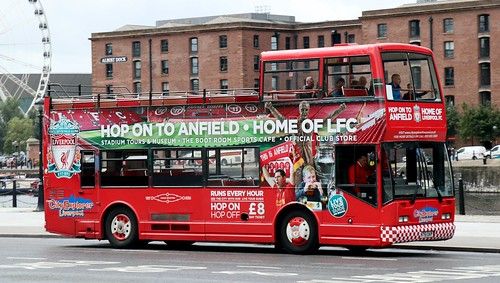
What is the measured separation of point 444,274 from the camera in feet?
75.5

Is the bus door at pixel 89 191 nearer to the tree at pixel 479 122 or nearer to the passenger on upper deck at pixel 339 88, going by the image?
the passenger on upper deck at pixel 339 88

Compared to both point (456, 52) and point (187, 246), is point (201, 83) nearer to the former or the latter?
point (456, 52)

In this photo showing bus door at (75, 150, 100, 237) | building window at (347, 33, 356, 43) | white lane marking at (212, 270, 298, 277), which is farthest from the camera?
building window at (347, 33, 356, 43)

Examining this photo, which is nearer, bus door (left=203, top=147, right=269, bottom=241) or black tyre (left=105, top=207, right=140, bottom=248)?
bus door (left=203, top=147, right=269, bottom=241)

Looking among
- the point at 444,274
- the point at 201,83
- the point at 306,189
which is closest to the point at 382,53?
the point at 306,189

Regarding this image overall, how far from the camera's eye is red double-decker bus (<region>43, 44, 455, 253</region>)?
91.1 ft

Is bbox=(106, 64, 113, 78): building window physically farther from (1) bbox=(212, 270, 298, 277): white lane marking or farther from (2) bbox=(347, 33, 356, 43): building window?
(1) bbox=(212, 270, 298, 277): white lane marking

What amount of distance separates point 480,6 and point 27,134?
79789 mm

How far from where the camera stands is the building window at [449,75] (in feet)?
405

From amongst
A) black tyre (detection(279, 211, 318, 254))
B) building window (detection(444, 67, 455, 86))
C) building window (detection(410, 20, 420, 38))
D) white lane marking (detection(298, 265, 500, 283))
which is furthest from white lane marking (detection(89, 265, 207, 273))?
building window (detection(410, 20, 420, 38))

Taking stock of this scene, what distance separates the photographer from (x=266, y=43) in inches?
5556

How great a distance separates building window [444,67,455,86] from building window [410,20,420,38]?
419 cm

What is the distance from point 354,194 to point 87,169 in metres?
6.79

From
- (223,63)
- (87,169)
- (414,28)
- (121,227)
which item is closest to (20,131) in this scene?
(223,63)
